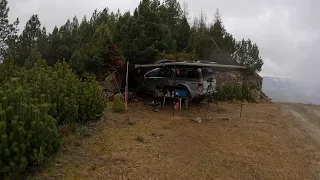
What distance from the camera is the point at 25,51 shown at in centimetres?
3969

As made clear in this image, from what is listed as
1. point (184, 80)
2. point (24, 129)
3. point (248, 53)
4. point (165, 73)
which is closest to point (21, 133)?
point (24, 129)

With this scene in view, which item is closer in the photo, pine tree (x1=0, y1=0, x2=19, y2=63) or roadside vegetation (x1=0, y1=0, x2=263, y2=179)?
roadside vegetation (x1=0, y1=0, x2=263, y2=179)

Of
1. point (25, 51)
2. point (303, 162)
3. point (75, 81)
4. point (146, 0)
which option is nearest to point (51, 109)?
point (75, 81)

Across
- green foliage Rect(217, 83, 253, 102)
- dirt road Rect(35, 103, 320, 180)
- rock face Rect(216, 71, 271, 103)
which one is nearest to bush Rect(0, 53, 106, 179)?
dirt road Rect(35, 103, 320, 180)

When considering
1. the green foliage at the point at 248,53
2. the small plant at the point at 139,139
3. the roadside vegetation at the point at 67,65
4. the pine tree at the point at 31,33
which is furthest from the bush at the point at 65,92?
the pine tree at the point at 31,33

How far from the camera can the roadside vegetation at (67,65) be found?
5.34 m

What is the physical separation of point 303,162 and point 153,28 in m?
16.9

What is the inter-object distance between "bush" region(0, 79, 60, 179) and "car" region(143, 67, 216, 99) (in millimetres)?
7169

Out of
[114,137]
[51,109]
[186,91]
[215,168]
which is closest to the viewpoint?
[215,168]

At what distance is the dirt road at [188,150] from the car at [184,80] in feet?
5.17

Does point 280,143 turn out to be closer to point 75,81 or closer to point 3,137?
point 75,81

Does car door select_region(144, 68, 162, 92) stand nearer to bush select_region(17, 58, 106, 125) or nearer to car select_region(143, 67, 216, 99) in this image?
car select_region(143, 67, 216, 99)

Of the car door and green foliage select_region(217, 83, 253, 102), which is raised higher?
the car door

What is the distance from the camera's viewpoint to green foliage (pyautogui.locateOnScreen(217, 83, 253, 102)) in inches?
671
